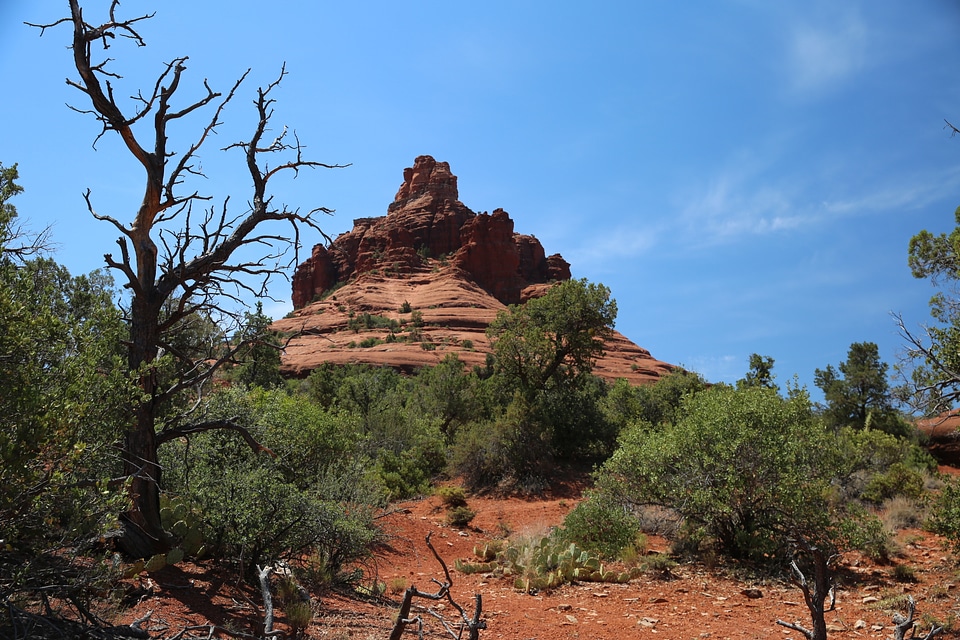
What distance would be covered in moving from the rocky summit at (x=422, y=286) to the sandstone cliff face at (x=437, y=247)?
176 mm

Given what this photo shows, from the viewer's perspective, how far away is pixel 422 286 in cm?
8319

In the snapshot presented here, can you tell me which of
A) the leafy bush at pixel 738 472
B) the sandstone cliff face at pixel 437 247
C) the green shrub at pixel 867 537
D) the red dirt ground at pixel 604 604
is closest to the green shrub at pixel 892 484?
the red dirt ground at pixel 604 604

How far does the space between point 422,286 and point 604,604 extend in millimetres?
75961

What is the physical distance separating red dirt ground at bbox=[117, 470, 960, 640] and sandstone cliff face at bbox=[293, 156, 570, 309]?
7769 centimetres

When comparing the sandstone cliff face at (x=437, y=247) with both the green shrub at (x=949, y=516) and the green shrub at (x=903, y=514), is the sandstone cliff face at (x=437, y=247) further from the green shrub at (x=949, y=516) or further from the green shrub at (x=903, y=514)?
the green shrub at (x=949, y=516)

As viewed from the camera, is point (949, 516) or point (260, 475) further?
point (949, 516)

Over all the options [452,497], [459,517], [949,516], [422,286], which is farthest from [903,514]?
[422,286]

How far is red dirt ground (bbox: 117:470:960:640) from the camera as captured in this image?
6164 millimetres

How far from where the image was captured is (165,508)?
24.5ft

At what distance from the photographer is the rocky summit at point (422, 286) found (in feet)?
197

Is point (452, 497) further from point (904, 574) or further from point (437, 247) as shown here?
point (437, 247)

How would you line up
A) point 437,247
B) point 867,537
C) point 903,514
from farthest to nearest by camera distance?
point 437,247 → point 903,514 → point 867,537

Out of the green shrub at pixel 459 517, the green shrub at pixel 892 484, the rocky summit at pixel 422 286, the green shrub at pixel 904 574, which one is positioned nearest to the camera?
the green shrub at pixel 904 574

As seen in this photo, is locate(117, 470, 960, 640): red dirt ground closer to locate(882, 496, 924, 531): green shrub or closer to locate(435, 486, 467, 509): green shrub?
locate(882, 496, 924, 531): green shrub
